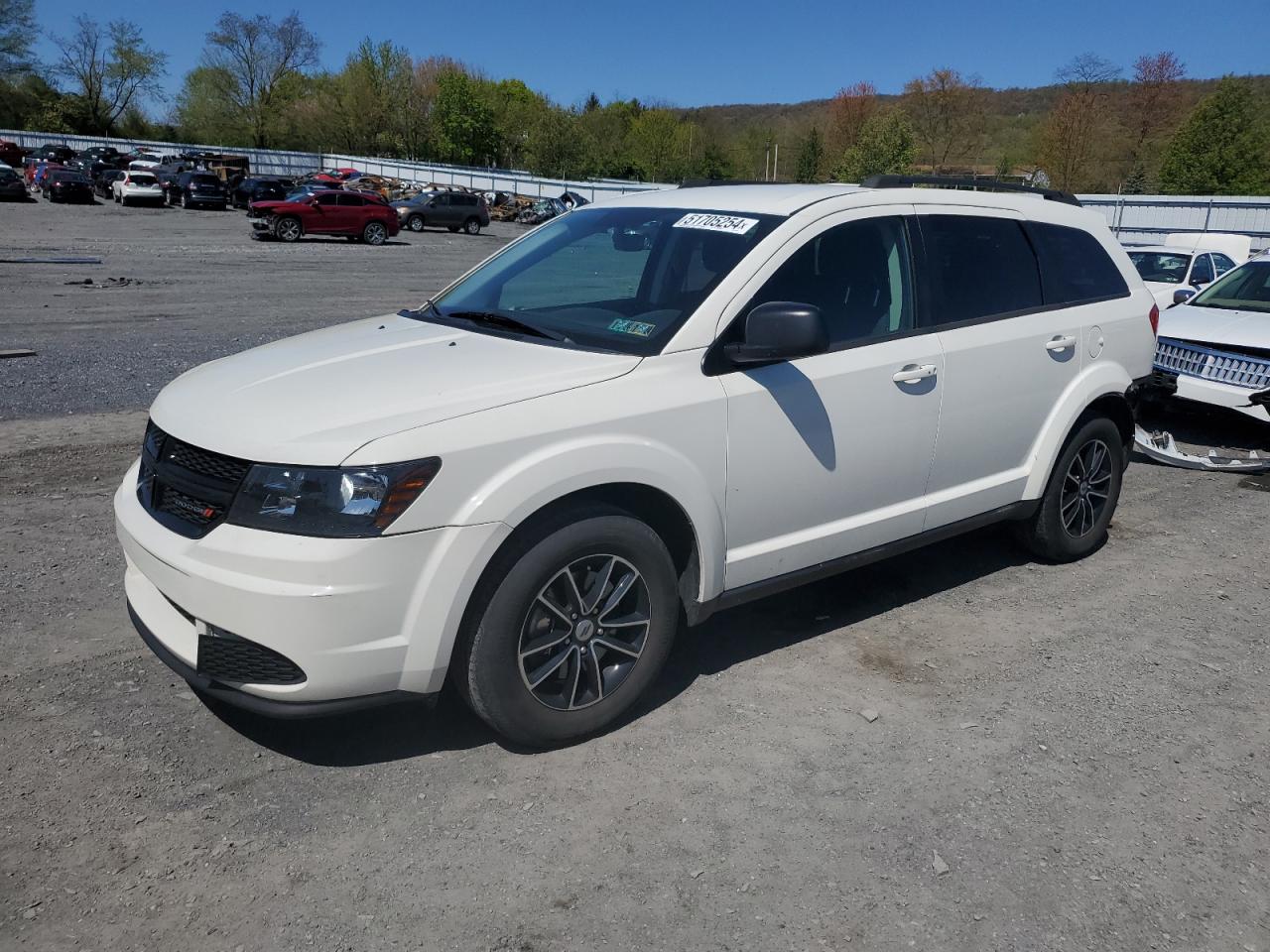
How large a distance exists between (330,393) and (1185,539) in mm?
5115

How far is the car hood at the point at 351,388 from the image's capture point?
307 centimetres

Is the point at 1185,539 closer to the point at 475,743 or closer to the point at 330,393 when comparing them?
the point at 475,743

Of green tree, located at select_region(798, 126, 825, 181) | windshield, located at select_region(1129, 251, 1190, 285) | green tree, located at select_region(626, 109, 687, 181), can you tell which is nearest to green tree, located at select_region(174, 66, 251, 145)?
green tree, located at select_region(626, 109, 687, 181)

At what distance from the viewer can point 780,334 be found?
11.7 feet

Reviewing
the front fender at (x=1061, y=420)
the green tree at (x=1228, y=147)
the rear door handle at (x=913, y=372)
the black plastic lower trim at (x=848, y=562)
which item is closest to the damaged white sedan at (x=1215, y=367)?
the front fender at (x=1061, y=420)

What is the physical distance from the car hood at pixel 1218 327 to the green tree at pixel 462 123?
98345 mm

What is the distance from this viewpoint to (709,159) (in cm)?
9106

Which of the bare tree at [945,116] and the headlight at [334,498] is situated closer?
the headlight at [334,498]

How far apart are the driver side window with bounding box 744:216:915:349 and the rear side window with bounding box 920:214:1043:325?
188 millimetres

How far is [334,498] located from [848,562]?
2.22 metres

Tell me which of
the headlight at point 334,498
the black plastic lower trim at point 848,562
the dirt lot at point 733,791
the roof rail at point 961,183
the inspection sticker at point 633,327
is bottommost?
the dirt lot at point 733,791

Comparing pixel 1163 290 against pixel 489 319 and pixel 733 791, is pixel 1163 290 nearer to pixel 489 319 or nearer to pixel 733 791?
pixel 489 319

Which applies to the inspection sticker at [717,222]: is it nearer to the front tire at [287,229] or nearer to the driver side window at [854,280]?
the driver side window at [854,280]

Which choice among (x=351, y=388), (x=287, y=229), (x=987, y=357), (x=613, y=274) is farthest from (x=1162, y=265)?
(x=287, y=229)
